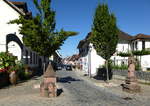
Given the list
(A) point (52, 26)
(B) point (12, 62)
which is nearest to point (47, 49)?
(A) point (52, 26)

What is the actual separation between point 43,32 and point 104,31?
6932 millimetres

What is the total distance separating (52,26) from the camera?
844 inches

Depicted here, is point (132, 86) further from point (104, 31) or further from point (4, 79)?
point (4, 79)

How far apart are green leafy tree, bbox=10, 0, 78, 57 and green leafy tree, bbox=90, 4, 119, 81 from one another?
4524mm

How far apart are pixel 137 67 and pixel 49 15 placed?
473 inches

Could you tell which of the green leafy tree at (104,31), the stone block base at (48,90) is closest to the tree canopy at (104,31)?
the green leafy tree at (104,31)

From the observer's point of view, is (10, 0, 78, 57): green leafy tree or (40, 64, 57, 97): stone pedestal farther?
(10, 0, 78, 57): green leafy tree

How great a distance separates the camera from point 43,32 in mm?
20672

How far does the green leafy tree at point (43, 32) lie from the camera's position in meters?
20.6

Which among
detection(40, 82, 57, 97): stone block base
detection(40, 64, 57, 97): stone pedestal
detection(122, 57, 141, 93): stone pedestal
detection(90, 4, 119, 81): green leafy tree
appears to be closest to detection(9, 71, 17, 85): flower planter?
detection(40, 64, 57, 97): stone pedestal

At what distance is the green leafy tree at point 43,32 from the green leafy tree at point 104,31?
452 cm

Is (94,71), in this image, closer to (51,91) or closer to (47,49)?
(47,49)

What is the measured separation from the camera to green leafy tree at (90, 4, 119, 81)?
989 inches

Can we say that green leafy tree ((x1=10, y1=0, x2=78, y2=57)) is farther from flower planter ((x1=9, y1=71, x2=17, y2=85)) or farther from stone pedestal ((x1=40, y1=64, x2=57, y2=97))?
stone pedestal ((x1=40, y1=64, x2=57, y2=97))
